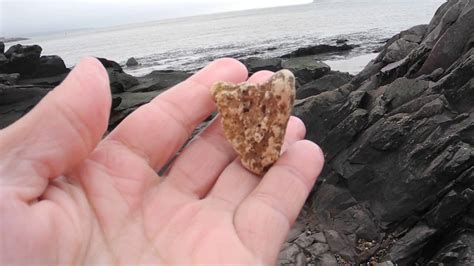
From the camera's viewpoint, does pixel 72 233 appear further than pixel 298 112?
No

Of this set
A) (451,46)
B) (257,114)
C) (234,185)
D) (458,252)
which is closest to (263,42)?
(451,46)

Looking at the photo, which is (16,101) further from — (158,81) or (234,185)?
(234,185)

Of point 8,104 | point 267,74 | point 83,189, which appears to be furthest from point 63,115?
point 8,104

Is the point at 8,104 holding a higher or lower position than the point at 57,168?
lower

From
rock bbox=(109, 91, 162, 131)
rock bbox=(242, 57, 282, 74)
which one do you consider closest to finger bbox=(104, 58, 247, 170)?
rock bbox=(109, 91, 162, 131)

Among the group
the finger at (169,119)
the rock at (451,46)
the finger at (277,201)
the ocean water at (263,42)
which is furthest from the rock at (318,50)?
the finger at (277,201)

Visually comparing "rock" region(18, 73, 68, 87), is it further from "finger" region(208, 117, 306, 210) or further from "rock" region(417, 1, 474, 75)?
"finger" region(208, 117, 306, 210)

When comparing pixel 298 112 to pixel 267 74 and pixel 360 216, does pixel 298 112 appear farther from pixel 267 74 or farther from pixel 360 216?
pixel 267 74
